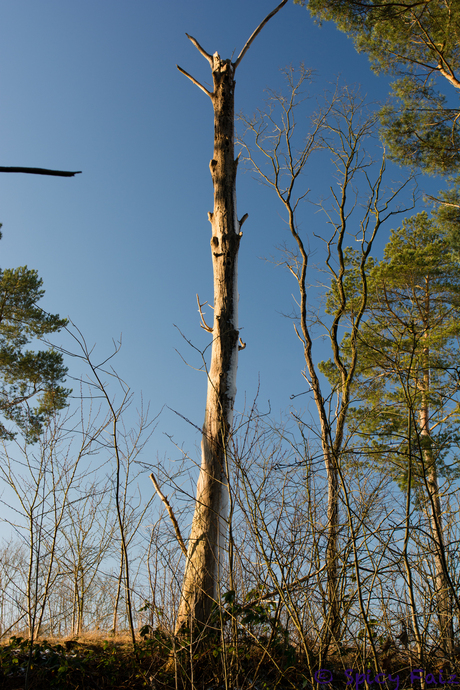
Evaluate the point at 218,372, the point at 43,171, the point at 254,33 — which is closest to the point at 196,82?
the point at 254,33

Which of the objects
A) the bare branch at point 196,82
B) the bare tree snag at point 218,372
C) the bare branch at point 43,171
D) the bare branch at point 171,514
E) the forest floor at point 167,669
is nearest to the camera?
the bare branch at point 43,171

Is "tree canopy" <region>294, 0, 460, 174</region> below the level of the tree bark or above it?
above

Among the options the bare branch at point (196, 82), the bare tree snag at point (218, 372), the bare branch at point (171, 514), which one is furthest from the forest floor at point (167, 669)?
the bare branch at point (196, 82)

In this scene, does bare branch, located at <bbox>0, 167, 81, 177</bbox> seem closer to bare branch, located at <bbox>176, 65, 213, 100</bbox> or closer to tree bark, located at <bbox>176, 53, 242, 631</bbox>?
tree bark, located at <bbox>176, 53, 242, 631</bbox>

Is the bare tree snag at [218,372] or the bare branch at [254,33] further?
the bare branch at [254,33]

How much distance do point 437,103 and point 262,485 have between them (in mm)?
7653

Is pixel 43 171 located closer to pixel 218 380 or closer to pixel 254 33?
pixel 218 380

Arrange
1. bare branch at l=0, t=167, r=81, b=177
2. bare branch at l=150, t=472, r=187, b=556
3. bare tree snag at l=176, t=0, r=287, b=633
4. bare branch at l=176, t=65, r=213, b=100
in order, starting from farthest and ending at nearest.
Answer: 1. bare branch at l=176, t=65, r=213, b=100
2. bare branch at l=150, t=472, r=187, b=556
3. bare tree snag at l=176, t=0, r=287, b=633
4. bare branch at l=0, t=167, r=81, b=177

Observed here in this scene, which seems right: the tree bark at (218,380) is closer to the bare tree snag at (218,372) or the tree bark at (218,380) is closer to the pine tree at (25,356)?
the bare tree snag at (218,372)

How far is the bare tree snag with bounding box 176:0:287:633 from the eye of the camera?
331 centimetres

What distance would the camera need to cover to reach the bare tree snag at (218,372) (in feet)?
10.8

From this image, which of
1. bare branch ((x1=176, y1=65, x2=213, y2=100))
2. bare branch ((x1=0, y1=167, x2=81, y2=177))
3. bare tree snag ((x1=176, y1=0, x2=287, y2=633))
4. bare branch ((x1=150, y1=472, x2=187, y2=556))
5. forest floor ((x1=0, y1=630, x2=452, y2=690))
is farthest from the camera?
bare branch ((x1=176, y1=65, x2=213, y2=100))

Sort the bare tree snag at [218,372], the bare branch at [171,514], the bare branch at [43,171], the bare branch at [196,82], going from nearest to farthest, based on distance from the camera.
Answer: the bare branch at [43,171] < the bare tree snag at [218,372] < the bare branch at [171,514] < the bare branch at [196,82]

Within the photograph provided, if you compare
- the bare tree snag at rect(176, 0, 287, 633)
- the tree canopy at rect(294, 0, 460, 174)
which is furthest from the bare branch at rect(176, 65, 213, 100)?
the tree canopy at rect(294, 0, 460, 174)
